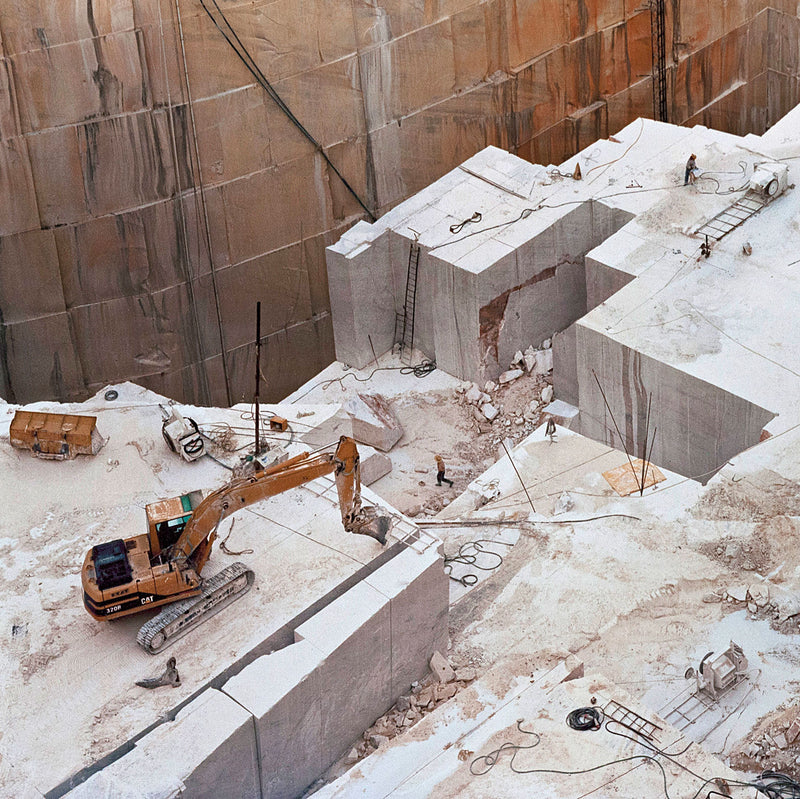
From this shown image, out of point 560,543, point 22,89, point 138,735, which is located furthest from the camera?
point 22,89

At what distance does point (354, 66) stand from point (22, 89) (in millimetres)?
6340

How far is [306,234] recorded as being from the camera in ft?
86.3

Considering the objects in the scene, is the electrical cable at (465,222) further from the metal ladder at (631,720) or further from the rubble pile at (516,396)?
the metal ladder at (631,720)

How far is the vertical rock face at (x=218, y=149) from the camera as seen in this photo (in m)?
23.3

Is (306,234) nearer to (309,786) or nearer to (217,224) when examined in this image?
(217,224)

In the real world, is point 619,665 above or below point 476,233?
below

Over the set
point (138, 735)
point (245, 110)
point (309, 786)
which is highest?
point (245, 110)

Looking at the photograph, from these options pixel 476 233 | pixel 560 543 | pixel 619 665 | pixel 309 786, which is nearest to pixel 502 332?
pixel 476 233

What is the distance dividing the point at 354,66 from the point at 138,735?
1512 cm

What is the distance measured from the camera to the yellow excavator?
15352mm

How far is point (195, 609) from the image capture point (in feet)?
51.5

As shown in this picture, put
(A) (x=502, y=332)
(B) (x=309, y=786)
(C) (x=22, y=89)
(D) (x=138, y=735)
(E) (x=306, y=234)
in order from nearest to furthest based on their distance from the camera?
1. (D) (x=138, y=735)
2. (B) (x=309, y=786)
3. (C) (x=22, y=89)
4. (A) (x=502, y=332)
5. (E) (x=306, y=234)

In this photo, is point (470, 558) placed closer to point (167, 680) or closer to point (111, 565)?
point (167, 680)

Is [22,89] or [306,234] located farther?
[306,234]
